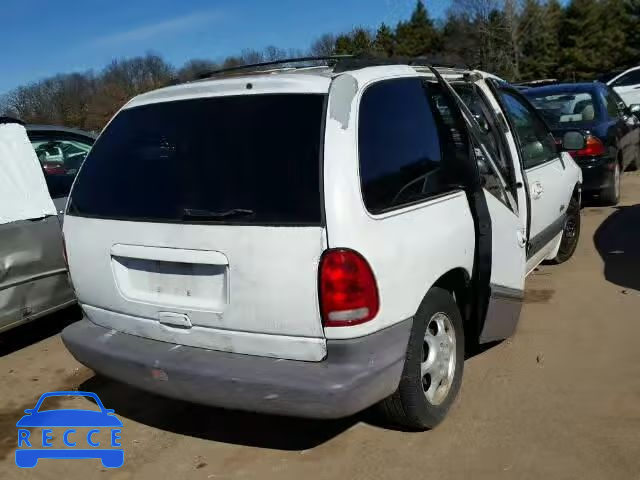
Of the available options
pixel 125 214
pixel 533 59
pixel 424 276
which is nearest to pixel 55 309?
pixel 125 214

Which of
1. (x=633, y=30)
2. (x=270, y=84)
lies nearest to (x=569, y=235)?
(x=270, y=84)

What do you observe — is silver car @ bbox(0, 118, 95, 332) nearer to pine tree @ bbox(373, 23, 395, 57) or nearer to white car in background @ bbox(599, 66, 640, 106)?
pine tree @ bbox(373, 23, 395, 57)

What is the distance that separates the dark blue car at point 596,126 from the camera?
25.7 feet

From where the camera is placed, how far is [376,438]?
3266mm

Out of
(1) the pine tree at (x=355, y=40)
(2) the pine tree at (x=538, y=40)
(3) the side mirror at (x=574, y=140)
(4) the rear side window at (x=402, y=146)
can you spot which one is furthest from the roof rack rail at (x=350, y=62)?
(2) the pine tree at (x=538, y=40)

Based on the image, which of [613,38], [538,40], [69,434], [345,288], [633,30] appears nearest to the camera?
[345,288]

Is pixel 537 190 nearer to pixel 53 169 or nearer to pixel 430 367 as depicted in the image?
pixel 430 367

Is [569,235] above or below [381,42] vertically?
below

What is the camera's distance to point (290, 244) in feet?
8.74

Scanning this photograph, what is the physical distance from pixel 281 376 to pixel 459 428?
1115 millimetres

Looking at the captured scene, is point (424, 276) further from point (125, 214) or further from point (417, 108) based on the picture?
point (125, 214)

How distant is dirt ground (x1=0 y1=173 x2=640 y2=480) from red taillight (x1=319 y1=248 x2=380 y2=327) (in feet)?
2.68

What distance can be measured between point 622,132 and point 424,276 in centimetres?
693

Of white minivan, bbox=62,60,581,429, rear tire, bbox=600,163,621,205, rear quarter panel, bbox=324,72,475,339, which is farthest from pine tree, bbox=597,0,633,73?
rear quarter panel, bbox=324,72,475,339
